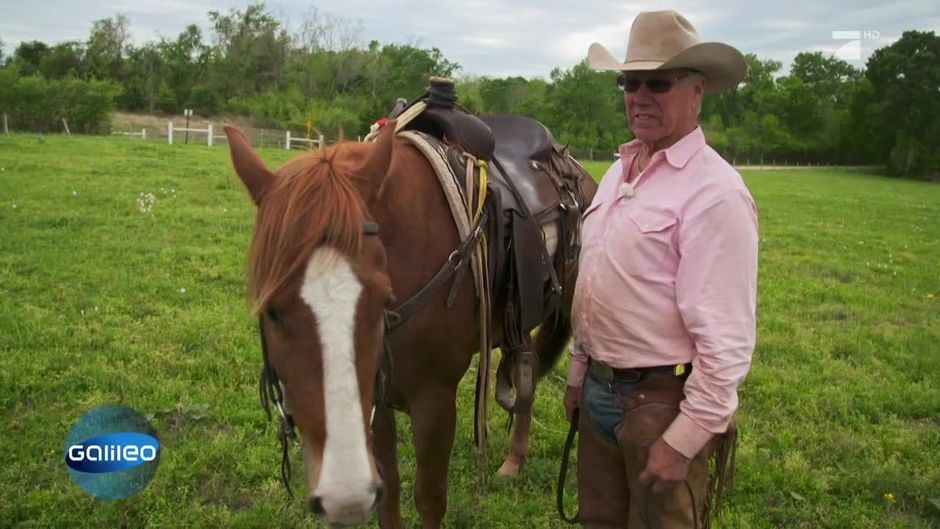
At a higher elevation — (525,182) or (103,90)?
(103,90)

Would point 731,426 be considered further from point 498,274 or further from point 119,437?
point 119,437

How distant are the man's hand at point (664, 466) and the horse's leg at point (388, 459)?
1.14 meters

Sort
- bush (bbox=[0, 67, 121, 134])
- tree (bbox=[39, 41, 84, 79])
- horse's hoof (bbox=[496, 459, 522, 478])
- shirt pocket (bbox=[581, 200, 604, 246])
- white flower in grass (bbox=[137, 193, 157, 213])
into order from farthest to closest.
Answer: tree (bbox=[39, 41, 84, 79]), bush (bbox=[0, 67, 121, 134]), white flower in grass (bbox=[137, 193, 157, 213]), horse's hoof (bbox=[496, 459, 522, 478]), shirt pocket (bbox=[581, 200, 604, 246])

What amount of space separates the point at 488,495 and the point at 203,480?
1.56 metres

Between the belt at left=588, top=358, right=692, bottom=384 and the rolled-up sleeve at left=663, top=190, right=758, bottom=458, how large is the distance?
0.15 metres

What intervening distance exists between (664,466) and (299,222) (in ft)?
4.04

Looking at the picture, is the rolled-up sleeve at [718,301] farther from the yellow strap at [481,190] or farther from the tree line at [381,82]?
the tree line at [381,82]

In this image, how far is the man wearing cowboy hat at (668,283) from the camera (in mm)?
1740

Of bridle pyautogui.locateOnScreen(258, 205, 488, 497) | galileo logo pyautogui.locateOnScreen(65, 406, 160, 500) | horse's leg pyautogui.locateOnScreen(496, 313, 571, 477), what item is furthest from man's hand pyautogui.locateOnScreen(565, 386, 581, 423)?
galileo logo pyautogui.locateOnScreen(65, 406, 160, 500)

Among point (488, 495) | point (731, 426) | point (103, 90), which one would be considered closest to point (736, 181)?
point (731, 426)

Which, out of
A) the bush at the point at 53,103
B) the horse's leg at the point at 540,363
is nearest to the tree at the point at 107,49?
the bush at the point at 53,103

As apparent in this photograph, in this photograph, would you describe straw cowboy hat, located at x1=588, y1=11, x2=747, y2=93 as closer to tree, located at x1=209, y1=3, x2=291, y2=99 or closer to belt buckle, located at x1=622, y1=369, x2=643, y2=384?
belt buckle, located at x1=622, y1=369, x2=643, y2=384

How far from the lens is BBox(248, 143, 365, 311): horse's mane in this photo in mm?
1652

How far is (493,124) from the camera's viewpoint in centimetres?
377
